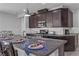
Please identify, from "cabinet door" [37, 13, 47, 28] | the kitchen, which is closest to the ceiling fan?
the kitchen

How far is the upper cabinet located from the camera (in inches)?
67.9

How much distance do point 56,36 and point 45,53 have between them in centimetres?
31

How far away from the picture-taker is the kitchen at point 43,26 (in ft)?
5.67

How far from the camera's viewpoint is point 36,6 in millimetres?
1777

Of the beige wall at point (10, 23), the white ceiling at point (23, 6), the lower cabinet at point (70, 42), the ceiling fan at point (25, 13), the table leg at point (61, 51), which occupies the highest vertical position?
the white ceiling at point (23, 6)

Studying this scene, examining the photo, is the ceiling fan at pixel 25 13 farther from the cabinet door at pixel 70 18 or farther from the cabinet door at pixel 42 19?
the cabinet door at pixel 70 18

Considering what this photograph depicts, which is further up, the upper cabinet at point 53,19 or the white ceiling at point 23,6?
the white ceiling at point 23,6

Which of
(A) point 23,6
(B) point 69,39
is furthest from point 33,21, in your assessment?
(B) point 69,39

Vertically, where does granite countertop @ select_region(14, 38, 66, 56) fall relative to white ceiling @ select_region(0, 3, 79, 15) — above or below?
below

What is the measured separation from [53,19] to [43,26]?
0.63 ft

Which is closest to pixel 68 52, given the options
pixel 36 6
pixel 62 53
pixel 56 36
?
pixel 62 53

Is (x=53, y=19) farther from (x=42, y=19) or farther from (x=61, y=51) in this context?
(x=61, y=51)

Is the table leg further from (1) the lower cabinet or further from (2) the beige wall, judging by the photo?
(2) the beige wall

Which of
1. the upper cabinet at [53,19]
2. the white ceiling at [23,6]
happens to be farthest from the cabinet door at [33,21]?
the white ceiling at [23,6]
